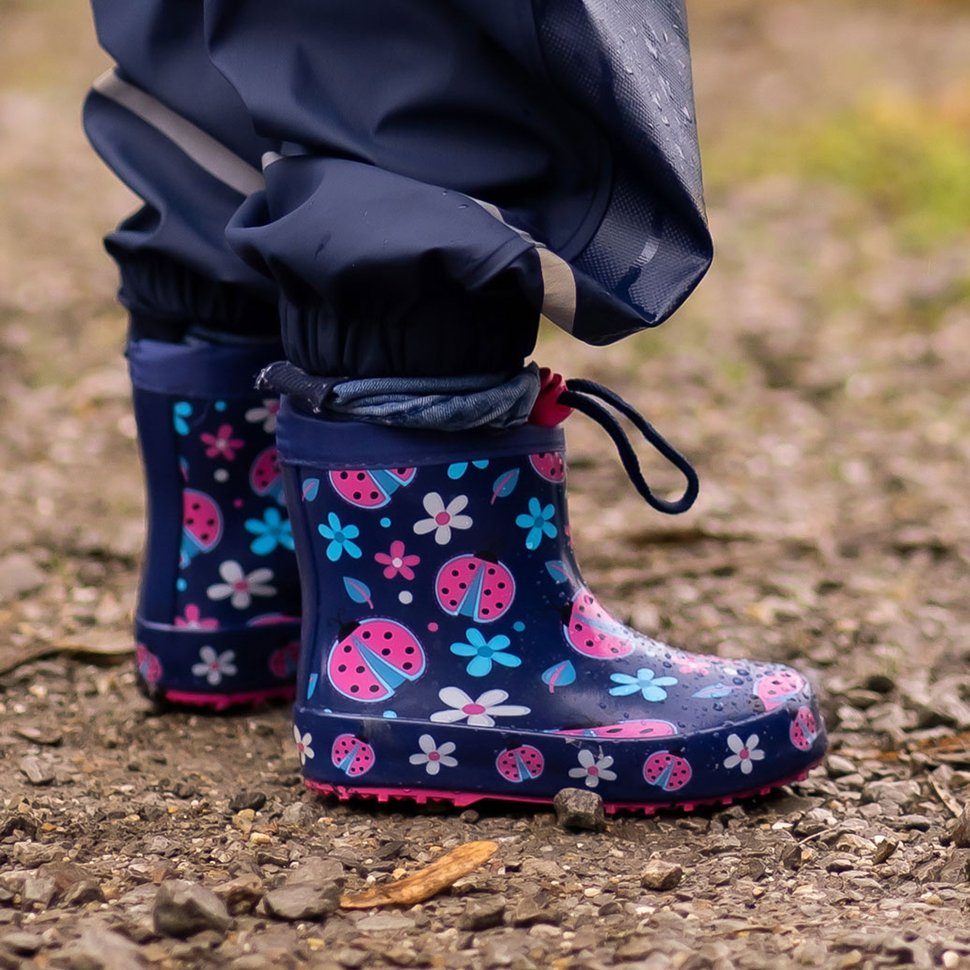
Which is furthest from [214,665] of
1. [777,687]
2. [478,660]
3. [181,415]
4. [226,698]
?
[777,687]

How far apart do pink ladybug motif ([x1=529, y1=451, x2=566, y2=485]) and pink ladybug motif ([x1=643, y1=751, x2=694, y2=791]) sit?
25cm

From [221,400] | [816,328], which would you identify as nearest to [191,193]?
[221,400]

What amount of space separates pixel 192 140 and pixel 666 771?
2.29ft

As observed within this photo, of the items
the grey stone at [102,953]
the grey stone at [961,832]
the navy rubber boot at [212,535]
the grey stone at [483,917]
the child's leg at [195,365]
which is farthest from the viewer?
the navy rubber boot at [212,535]

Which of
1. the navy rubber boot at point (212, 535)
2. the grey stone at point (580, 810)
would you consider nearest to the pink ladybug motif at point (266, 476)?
the navy rubber boot at point (212, 535)

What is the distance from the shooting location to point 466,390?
1.21 m

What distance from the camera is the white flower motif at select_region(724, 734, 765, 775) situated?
4.18 ft

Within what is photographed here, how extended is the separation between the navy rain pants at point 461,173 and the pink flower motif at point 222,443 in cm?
23

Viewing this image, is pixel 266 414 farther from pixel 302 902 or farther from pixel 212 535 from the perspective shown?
pixel 302 902

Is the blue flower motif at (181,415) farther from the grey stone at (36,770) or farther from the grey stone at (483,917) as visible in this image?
the grey stone at (483,917)

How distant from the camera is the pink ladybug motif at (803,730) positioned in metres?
1.30

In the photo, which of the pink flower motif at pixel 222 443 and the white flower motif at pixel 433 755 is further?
the pink flower motif at pixel 222 443

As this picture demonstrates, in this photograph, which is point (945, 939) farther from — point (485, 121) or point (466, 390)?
point (485, 121)

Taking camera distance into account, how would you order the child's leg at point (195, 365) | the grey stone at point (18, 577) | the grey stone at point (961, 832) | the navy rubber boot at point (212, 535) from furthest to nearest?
1. the grey stone at point (18, 577)
2. the navy rubber boot at point (212, 535)
3. the child's leg at point (195, 365)
4. the grey stone at point (961, 832)
